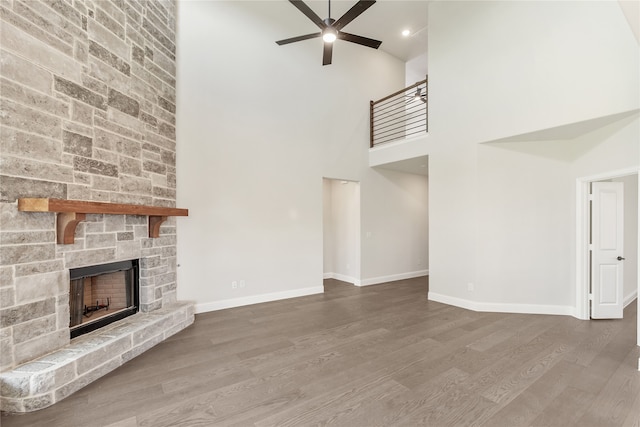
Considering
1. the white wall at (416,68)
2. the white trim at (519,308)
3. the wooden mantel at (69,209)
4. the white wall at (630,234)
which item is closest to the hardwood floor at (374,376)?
the white trim at (519,308)

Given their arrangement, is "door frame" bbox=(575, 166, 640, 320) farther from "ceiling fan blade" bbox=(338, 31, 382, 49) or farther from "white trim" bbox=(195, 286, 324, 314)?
"white trim" bbox=(195, 286, 324, 314)

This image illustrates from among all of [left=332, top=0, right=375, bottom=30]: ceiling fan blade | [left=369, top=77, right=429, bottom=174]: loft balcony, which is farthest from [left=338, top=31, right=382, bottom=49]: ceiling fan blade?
[left=369, top=77, right=429, bottom=174]: loft balcony

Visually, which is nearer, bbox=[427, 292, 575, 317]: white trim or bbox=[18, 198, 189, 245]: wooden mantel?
bbox=[18, 198, 189, 245]: wooden mantel

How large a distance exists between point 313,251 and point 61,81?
166 inches

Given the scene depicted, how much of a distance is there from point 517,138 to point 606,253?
212 cm

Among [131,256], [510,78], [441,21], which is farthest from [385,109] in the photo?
[131,256]

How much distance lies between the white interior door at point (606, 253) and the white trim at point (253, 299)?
430 centimetres

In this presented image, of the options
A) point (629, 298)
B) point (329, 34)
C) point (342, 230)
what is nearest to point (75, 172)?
point (329, 34)

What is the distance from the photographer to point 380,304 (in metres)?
4.81

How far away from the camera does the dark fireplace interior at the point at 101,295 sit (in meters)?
2.85

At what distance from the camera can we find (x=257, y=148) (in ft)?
16.1

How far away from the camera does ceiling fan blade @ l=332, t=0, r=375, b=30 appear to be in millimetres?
3231

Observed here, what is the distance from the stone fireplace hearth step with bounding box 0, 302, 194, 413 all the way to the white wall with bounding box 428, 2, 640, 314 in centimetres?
443

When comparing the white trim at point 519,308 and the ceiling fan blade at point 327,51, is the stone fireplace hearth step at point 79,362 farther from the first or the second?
the white trim at point 519,308
